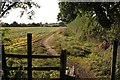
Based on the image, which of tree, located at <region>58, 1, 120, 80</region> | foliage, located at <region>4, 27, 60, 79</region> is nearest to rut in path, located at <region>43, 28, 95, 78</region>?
foliage, located at <region>4, 27, 60, 79</region>

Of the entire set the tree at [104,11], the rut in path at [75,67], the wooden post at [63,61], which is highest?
the tree at [104,11]

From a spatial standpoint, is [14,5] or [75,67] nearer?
[14,5]

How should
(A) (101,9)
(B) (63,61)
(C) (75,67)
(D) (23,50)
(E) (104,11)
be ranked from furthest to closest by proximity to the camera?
(E) (104,11)
(A) (101,9)
(C) (75,67)
(D) (23,50)
(B) (63,61)

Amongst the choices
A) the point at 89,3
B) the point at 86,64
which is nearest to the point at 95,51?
the point at 86,64

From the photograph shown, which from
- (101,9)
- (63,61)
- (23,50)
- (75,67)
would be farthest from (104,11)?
(63,61)

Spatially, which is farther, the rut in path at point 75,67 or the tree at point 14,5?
the rut in path at point 75,67

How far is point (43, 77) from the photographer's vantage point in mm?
8562

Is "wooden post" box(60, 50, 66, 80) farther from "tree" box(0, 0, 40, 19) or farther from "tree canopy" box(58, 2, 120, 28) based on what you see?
"tree canopy" box(58, 2, 120, 28)

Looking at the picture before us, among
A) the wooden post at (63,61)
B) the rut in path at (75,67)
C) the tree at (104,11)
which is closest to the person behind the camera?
the wooden post at (63,61)

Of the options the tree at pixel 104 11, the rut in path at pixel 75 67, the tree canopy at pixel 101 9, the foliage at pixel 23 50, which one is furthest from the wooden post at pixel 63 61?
the tree canopy at pixel 101 9

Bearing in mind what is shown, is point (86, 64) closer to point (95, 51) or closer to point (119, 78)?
point (95, 51)

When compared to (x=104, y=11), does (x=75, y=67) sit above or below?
below

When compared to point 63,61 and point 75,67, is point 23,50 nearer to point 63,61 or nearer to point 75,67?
point 75,67

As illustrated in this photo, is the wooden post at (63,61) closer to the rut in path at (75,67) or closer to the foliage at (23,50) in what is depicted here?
the foliage at (23,50)
